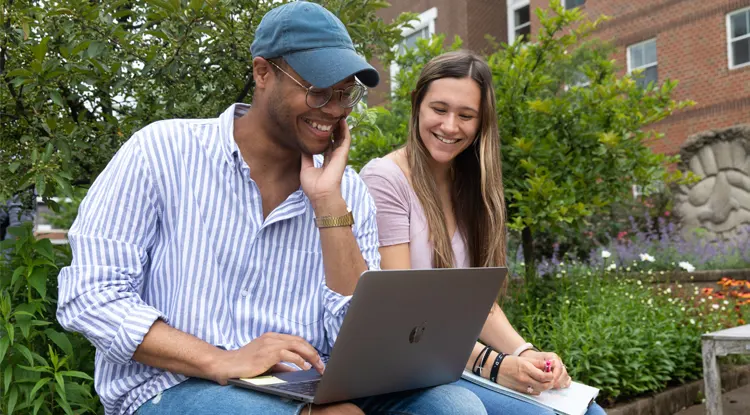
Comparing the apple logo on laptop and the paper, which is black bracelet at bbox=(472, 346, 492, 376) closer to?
the apple logo on laptop

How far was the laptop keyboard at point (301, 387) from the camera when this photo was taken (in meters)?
1.59

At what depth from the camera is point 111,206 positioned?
174 cm

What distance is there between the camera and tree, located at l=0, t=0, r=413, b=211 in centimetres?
289

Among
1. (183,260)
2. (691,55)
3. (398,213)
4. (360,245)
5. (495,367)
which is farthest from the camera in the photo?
(691,55)

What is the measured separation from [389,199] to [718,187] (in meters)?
12.5

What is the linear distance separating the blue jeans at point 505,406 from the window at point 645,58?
600 inches

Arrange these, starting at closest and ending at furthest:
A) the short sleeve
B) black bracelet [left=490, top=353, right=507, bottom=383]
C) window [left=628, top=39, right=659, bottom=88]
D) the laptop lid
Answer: the laptop lid < black bracelet [left=490, top=353, right=507, bottom=383] < the short sleeve < window [left=628, top=39, right=659, bottom=88]

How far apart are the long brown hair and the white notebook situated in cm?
51

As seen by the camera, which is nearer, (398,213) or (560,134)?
(398,213)

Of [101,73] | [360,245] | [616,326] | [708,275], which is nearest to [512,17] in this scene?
[708,275]

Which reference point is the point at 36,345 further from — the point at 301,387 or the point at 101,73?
the point at 301,387

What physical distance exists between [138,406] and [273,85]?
87 centimetres

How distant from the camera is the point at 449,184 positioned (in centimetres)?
300

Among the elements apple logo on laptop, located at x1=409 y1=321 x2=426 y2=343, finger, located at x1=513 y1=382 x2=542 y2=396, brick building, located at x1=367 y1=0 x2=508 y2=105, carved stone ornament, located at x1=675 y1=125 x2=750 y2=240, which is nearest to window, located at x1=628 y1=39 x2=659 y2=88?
carved stone ornament, located at x1=675 y1=125 x2=750 y2=240
